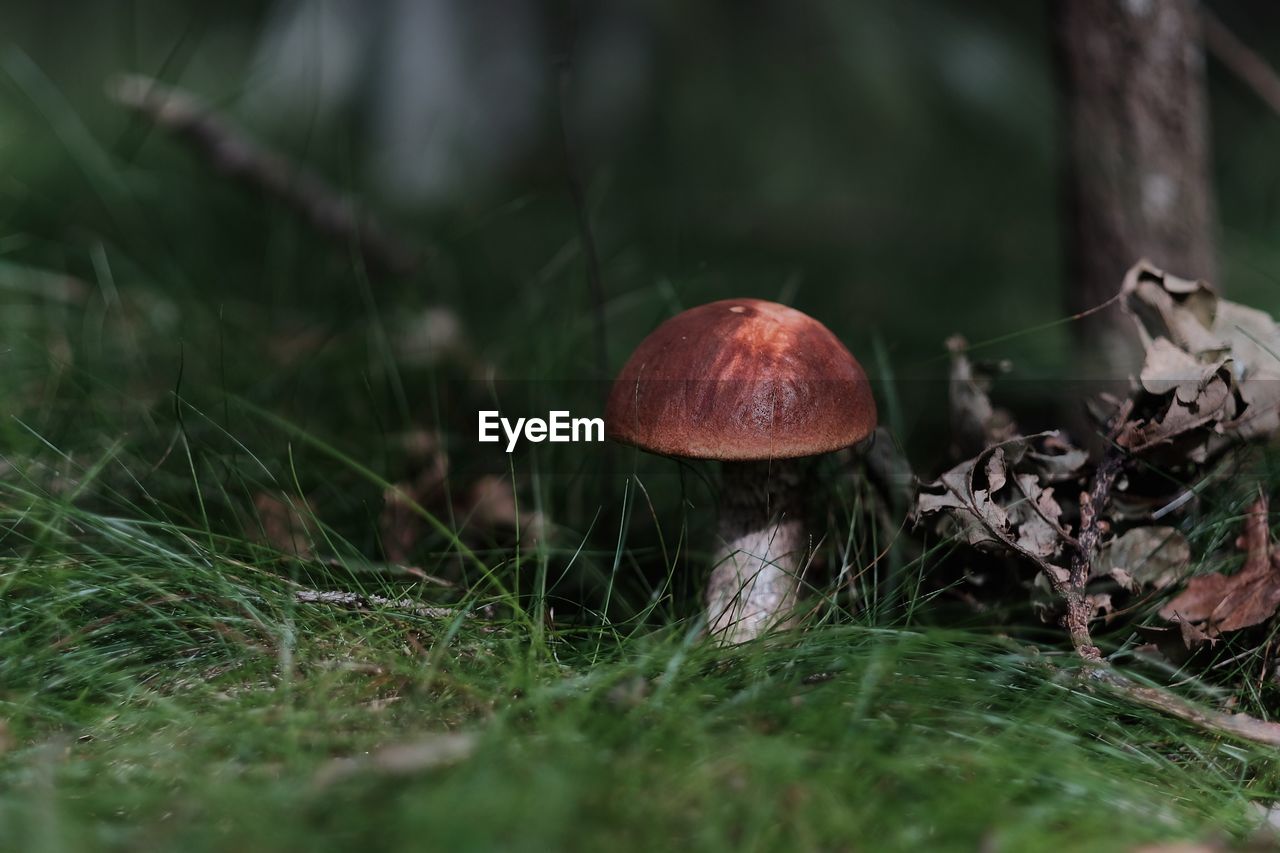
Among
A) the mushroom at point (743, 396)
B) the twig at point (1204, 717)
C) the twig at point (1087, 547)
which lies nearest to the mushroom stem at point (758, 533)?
the mushroom at point (743, 396)

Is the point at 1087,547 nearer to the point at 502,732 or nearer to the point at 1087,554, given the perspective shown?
the point at 1087,554

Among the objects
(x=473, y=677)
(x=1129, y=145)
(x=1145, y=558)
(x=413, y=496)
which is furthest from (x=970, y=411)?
(x=413, y=496)

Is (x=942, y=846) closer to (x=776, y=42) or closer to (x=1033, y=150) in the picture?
(x=1033, y=150)

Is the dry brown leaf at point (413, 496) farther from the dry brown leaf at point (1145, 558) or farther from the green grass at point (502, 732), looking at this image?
the dry brown leaf at point (1145, 558)

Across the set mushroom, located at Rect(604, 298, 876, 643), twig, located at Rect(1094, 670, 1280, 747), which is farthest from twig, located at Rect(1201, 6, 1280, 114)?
twig, located at Rect(1094, 670, 1280, 747)

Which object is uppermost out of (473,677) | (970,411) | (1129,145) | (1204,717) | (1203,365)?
(1129,145)

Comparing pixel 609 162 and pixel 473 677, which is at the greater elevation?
pixel 609 162

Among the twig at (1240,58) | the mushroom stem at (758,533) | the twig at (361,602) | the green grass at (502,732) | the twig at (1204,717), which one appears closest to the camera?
the green grass at (502,732)
